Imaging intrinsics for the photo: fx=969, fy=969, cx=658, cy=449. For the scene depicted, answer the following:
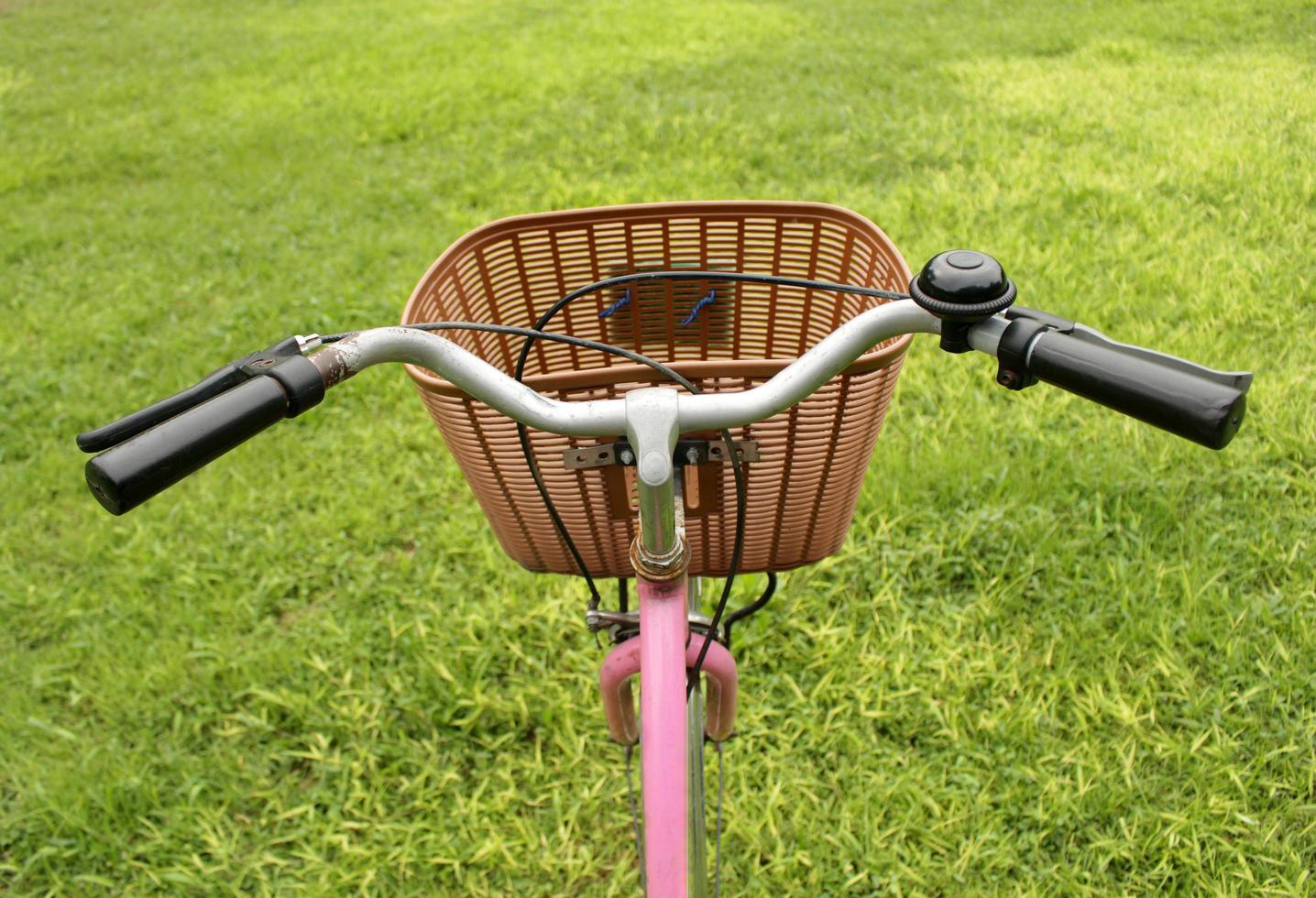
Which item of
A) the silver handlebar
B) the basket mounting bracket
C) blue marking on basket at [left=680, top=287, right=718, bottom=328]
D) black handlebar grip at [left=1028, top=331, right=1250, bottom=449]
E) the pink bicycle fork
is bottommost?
the pink bicycle fork

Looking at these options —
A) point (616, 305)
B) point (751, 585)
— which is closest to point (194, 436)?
point (616, 305)

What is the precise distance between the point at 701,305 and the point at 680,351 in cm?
11

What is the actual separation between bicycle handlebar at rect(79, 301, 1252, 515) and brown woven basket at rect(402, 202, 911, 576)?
0.35 feet

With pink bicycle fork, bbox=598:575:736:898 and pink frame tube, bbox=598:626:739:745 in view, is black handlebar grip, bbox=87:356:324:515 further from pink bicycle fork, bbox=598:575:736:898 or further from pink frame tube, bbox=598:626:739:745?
pink frame tube, bbox=598:626:739:745

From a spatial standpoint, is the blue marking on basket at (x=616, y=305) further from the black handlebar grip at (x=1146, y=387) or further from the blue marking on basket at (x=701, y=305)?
the black handlebar grip at (x=1146, y=387)

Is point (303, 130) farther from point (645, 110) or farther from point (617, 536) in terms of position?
point (617, 536)

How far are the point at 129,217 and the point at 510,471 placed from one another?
166 inches

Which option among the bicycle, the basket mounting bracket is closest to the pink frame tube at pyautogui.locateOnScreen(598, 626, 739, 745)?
the bicycle

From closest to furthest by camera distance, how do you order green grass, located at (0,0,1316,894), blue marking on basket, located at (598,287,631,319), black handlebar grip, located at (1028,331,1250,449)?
black handlebar grip, located at (1028,331,1250,449) < blue marking on basket, located at (598,287,631,319) < green grass, located at (0,0,1316,894)

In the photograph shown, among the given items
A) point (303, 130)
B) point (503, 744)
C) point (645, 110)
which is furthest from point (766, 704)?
point (303, 130)

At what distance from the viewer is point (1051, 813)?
6.45 ft

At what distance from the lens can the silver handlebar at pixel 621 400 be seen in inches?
36.8

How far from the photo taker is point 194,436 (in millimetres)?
791

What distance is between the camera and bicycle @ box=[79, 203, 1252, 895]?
82cm
